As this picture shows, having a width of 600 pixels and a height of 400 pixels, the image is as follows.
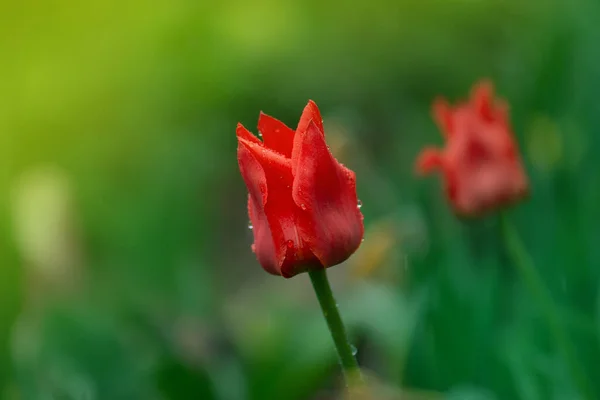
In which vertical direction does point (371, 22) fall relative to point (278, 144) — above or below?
below

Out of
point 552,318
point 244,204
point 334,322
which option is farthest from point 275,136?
point 244,204

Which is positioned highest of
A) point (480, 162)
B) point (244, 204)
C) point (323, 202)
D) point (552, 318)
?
point (323, 202)

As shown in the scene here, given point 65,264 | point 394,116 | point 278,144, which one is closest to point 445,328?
point 278,144

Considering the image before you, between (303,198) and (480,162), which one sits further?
(480,162)

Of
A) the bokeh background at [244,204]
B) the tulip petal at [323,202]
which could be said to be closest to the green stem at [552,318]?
the bokeh background at [244,204]

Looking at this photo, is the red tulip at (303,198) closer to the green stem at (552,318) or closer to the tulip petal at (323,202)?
the tulip petal at (323,202)

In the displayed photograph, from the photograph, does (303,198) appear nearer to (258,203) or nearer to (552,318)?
(258,203)

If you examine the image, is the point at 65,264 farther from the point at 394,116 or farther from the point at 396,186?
the point at 394,116
